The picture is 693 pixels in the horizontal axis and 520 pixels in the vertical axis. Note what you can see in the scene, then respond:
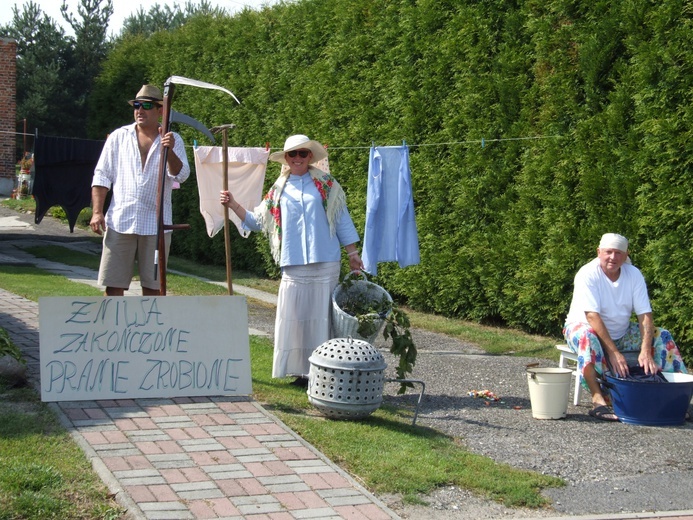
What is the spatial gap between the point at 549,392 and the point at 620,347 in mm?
893

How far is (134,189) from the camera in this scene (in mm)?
6516

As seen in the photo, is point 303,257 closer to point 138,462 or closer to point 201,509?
point 138,462

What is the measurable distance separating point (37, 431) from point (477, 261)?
6.11 m

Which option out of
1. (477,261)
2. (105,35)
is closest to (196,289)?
(477,261)

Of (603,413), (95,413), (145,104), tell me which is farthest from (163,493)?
(603,413)

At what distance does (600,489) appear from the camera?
497 cm

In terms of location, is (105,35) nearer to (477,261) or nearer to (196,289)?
(196,289)

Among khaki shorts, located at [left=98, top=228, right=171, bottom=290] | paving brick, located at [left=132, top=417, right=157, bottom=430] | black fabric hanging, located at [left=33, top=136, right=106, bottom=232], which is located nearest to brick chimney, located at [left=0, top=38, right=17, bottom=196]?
black fabric hanging, located at [left=33, top=136, right=106, bottom=232]

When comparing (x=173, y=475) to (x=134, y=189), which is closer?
(x=173, y=475)

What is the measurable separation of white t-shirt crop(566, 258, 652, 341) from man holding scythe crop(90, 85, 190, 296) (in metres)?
2.97

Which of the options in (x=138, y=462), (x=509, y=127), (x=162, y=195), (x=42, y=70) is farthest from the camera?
(x=42, y=70)

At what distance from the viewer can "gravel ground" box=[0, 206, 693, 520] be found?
469 centimetres

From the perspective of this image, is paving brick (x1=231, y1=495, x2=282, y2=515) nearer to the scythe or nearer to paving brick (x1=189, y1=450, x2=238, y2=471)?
paving brick (x1=189, y1=450, x2=238, y2=471)

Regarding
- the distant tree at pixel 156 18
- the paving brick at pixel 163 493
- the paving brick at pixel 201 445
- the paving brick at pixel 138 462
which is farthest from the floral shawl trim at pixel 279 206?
the distant tree at pixel 156 18
